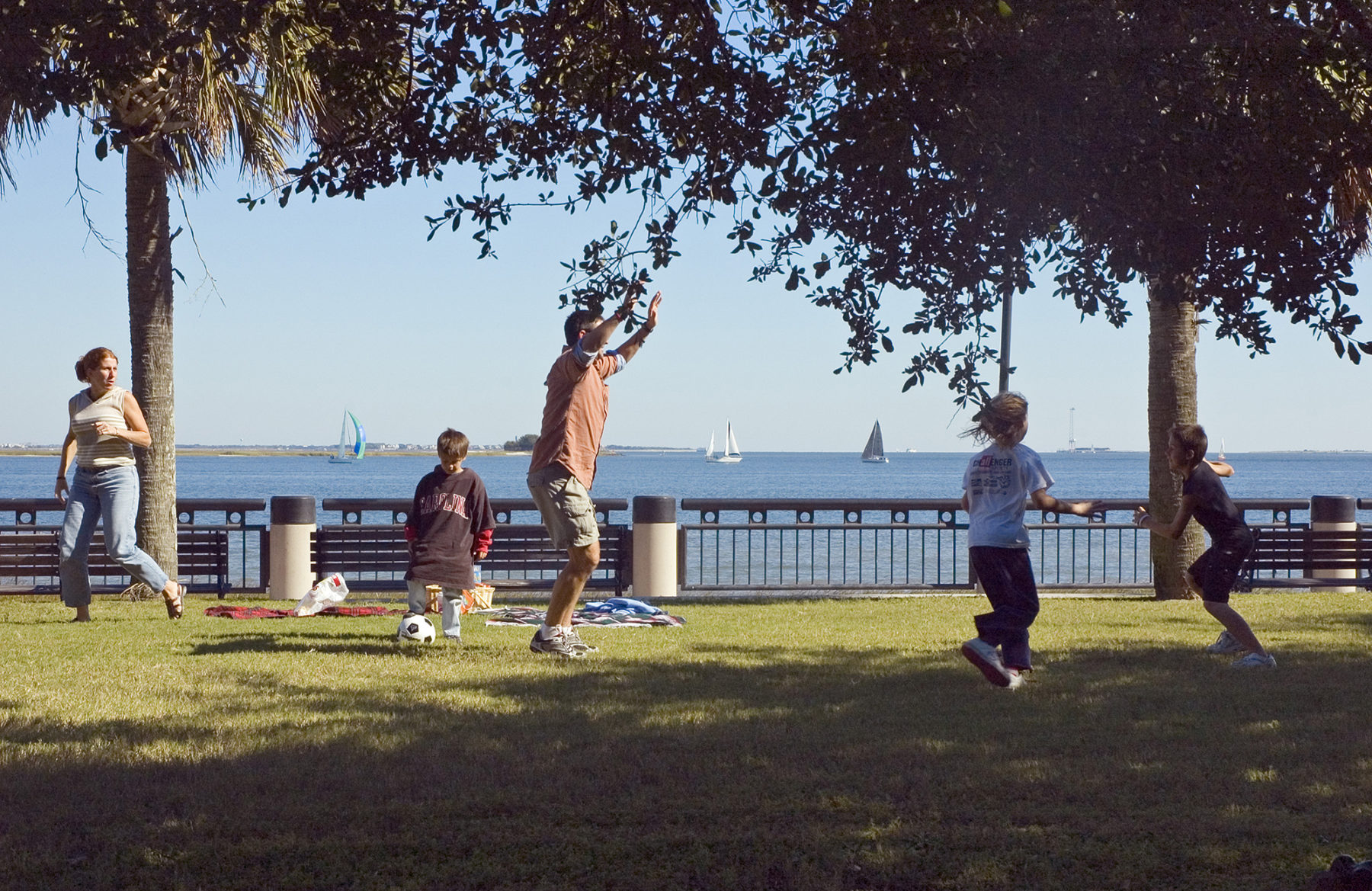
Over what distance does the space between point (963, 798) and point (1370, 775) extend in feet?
4.86

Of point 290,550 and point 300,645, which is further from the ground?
point 290,550

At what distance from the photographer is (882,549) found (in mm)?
41781

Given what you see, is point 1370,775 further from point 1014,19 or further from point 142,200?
point 142,200

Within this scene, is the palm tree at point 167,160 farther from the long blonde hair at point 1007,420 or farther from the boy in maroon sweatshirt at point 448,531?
the long blonde hair at point 1007,420

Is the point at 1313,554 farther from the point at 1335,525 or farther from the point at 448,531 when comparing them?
the point at 448,531

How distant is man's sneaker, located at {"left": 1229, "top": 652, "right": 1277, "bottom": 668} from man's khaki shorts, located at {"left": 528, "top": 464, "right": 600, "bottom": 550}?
11.8 ft

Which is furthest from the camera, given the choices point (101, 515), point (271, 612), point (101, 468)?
point (271, 612)

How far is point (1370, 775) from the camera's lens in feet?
14.7

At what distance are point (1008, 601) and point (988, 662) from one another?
1.23ft

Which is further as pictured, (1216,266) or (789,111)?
(789,111)

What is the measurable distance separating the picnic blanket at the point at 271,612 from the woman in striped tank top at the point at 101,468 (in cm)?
97

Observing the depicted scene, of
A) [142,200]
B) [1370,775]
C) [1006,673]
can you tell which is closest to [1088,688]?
[1006,673]

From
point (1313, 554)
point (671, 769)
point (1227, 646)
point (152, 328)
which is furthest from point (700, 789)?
point (1313, 554)

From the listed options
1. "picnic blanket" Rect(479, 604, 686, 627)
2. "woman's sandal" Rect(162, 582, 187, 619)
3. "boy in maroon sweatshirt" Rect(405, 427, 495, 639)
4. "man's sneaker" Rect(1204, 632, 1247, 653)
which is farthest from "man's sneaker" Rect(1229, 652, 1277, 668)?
"woman's sandal" Rect(162, 582, 187, 619)
